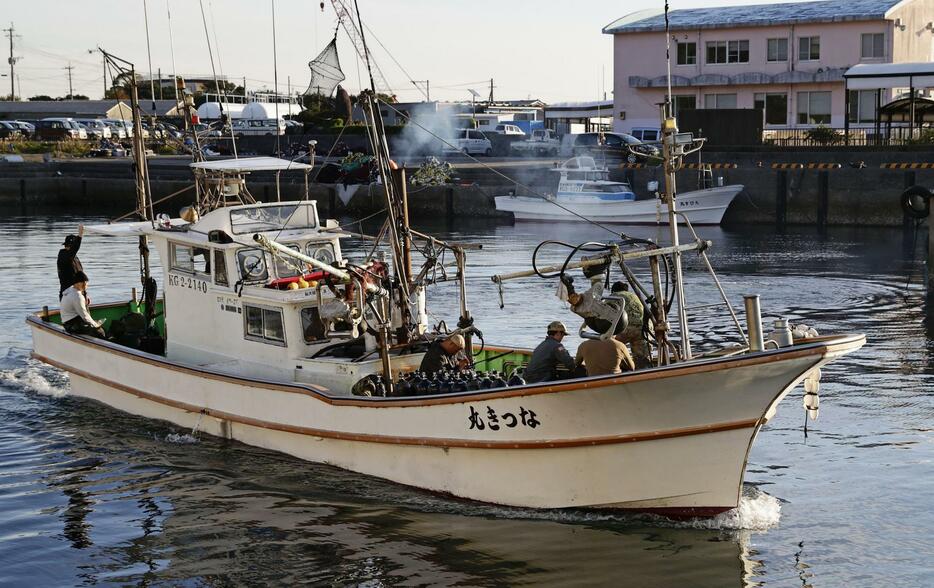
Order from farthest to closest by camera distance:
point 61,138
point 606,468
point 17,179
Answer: point 61,138, point 17,179, point 606,468

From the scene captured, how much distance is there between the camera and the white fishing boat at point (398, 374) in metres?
11.0

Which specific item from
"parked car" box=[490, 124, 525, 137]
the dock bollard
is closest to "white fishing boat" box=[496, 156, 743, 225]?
"parked car" box=[490, 124, 525, 137]

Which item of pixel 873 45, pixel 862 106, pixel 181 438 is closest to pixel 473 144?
pixel 862 106

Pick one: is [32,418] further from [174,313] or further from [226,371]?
[226,371]

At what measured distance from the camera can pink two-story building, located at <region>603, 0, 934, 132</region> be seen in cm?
5553

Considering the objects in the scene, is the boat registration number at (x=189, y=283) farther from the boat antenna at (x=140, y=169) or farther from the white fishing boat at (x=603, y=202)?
the white fishing boat at (x=603, y=202)

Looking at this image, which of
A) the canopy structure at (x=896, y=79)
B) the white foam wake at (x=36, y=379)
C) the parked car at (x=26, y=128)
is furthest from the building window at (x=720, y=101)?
the parked car at (x=26, y=128)

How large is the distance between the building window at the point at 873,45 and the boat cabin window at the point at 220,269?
48.1 metres

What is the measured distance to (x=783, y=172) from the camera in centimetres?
4334

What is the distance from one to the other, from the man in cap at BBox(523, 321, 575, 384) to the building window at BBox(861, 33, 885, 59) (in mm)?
48805

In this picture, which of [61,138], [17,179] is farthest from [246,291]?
[61,138]

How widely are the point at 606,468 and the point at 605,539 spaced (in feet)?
2.38

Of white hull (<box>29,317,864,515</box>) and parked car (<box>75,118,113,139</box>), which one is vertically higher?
parked car (<box>75,118,113,139</box>)

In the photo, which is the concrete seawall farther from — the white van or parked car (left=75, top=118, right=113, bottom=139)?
parked car (left=75, top=118, right=113, bottom=139)
